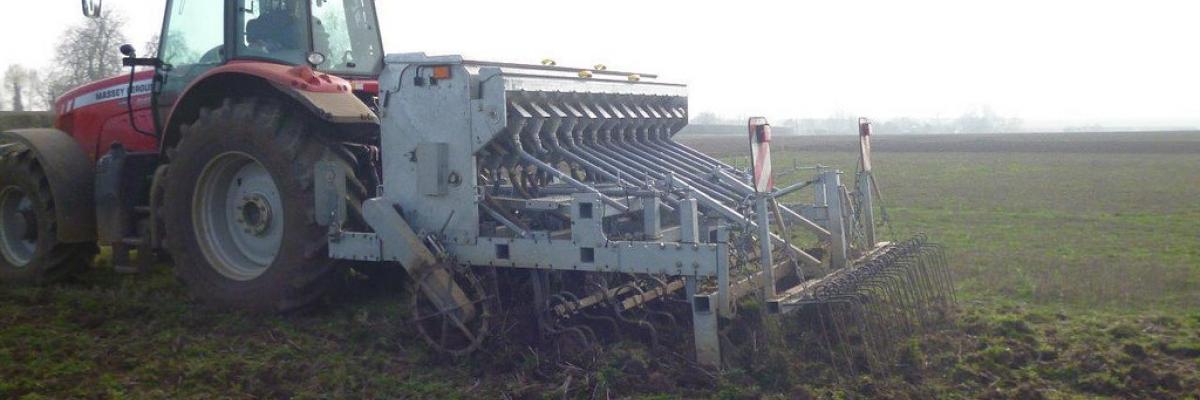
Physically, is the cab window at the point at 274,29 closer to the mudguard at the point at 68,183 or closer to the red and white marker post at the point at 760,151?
the mudguard at the point at 68,183

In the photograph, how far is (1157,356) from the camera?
5812 millimetres

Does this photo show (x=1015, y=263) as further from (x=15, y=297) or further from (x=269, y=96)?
(x=15, y=297)

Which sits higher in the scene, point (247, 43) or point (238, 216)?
point (247, 43)

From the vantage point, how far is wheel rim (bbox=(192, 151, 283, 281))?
696 cm

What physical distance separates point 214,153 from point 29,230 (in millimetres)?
2832

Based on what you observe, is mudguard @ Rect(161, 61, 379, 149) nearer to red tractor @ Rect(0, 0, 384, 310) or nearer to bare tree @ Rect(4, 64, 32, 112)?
red tractor @ Rect(0, 0, 384, 310)

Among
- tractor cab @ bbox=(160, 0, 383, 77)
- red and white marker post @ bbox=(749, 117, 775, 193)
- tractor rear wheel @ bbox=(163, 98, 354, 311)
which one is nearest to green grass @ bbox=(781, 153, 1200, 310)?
red and white marker post @ bbox=(749, 117, 775, 193)

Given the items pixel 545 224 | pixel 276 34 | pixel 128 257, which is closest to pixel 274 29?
pixel 276 34

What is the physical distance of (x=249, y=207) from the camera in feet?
23.1

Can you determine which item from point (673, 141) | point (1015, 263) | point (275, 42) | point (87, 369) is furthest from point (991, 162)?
point (87, 369)

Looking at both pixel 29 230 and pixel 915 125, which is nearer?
pixel 29 230

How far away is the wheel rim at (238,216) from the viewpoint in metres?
6.96

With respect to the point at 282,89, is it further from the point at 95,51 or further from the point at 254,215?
the point at 95,51

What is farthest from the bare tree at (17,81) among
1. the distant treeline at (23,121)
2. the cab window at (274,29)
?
the cab window at (274,29)
